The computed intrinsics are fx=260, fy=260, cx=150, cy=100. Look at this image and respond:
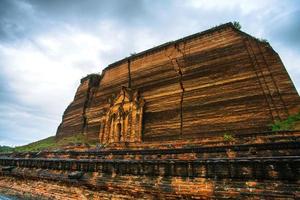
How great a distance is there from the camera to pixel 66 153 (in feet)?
39.1

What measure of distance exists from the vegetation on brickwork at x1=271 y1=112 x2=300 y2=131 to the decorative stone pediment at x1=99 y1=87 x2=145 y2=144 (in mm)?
7980

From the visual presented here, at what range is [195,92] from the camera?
14.6 meters

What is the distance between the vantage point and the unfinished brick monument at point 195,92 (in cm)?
1201

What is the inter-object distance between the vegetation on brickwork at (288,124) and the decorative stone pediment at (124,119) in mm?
7980

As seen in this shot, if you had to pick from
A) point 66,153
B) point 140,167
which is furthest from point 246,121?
point 66,153

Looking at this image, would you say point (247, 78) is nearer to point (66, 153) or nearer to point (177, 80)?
point (177, 80)

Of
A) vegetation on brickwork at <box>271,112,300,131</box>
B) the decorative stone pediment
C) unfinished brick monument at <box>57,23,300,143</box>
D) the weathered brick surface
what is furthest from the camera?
the decorative stone pediment

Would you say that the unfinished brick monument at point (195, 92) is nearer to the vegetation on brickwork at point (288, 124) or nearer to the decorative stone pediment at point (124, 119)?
the decorative stone pediment at point (124, 119)

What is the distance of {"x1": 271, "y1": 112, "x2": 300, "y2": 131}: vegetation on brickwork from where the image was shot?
10.1m

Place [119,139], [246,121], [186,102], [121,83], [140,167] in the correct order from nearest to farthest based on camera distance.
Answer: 1. [140,167]
2. [246,121]
3. [186,102]
4. [119,139]
5. [121,83]

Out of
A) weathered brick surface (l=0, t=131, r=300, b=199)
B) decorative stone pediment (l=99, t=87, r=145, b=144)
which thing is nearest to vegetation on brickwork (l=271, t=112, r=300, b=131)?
weathered brick surface (l=0, t=131, r=300, b=199)

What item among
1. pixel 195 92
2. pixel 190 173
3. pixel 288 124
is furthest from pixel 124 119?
pixel 190 173

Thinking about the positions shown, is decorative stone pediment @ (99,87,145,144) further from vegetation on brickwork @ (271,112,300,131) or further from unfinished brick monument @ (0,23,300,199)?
vegetation on brickwork @ (271,112,300,131)

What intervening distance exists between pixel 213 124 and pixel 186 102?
235cm
